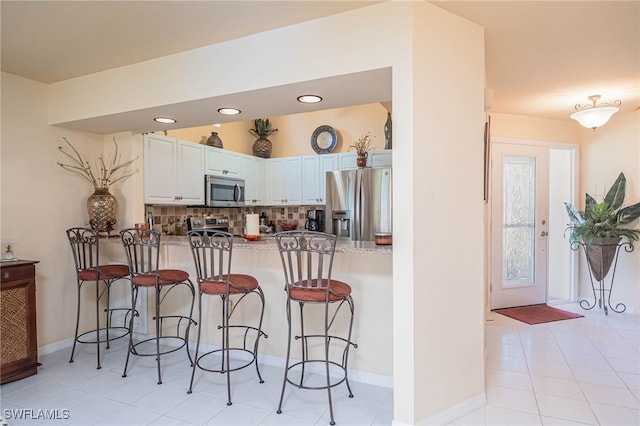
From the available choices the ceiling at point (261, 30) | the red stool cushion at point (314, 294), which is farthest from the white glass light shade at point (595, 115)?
the red stool cushion at point (314, 294)

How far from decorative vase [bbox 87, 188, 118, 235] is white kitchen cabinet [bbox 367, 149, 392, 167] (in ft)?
9.54

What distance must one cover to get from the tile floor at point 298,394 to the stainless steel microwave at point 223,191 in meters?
1.87

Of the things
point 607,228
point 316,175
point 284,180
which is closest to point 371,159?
point 316,175

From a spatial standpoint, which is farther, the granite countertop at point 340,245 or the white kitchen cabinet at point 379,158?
the white kitchen cabinet at point 379,158

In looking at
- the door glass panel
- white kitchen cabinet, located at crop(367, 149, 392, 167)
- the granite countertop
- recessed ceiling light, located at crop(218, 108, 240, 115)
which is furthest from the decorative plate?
the granite countertop

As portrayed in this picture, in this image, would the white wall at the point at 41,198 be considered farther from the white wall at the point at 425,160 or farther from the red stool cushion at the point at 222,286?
the white wall at the point at 425,160

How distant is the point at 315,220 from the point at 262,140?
1.52m

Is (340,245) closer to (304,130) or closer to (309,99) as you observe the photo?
(309,99)

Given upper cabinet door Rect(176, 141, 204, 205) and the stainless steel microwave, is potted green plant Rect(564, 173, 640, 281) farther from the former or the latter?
upper cabinet door Rect(176, 141, 204, 205)

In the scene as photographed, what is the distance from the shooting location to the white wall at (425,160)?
6.57ft

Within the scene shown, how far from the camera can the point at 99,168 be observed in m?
3.64

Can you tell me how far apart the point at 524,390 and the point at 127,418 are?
8.64 feet

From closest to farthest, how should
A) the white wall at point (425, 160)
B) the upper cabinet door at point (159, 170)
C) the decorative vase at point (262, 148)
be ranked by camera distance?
the white wall at point (425, 160) → the upper cabinet door at point (159, 170) → the decorative vase at point (262, 148)

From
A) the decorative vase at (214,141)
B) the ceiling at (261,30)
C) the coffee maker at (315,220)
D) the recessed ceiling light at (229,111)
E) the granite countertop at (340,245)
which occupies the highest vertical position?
the ceiling at (261,30)
